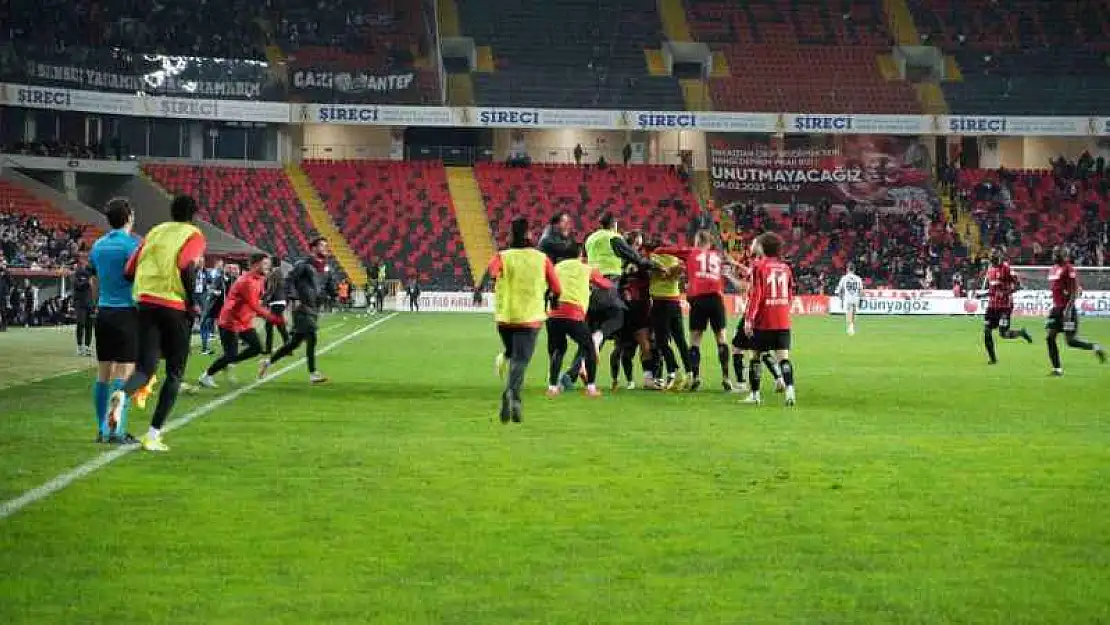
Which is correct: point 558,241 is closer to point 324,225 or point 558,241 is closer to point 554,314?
point 554,314

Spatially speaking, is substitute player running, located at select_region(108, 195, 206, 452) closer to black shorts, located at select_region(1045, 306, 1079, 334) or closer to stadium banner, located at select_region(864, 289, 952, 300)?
black shorts, located at select_region(1045, 306, 1079, 334)

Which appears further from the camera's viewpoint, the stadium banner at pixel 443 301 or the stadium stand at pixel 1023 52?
the stadium stand at pixel 1023 52

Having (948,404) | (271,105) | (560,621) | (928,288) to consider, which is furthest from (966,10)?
(560,621)

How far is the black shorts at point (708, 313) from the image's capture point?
22094mm

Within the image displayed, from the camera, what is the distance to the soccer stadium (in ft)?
28.8

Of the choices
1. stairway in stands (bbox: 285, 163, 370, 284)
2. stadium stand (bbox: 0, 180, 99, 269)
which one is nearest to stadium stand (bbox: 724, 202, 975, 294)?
stairway in stands (bbox: 285, 163, 370, 284)

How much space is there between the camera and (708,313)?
22.1 metres

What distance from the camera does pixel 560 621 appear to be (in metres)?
7.35

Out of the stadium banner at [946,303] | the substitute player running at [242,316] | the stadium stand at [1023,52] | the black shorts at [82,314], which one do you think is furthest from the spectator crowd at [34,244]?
the stadium stand at [1023,52]

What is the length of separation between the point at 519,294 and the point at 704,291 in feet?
19.6

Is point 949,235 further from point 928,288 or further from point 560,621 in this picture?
point 560,621

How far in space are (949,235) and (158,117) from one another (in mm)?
33482

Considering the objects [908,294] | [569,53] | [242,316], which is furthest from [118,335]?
[569,53]

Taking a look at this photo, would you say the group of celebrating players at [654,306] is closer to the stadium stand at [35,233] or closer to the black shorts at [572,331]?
the black shorts at [572,331]
